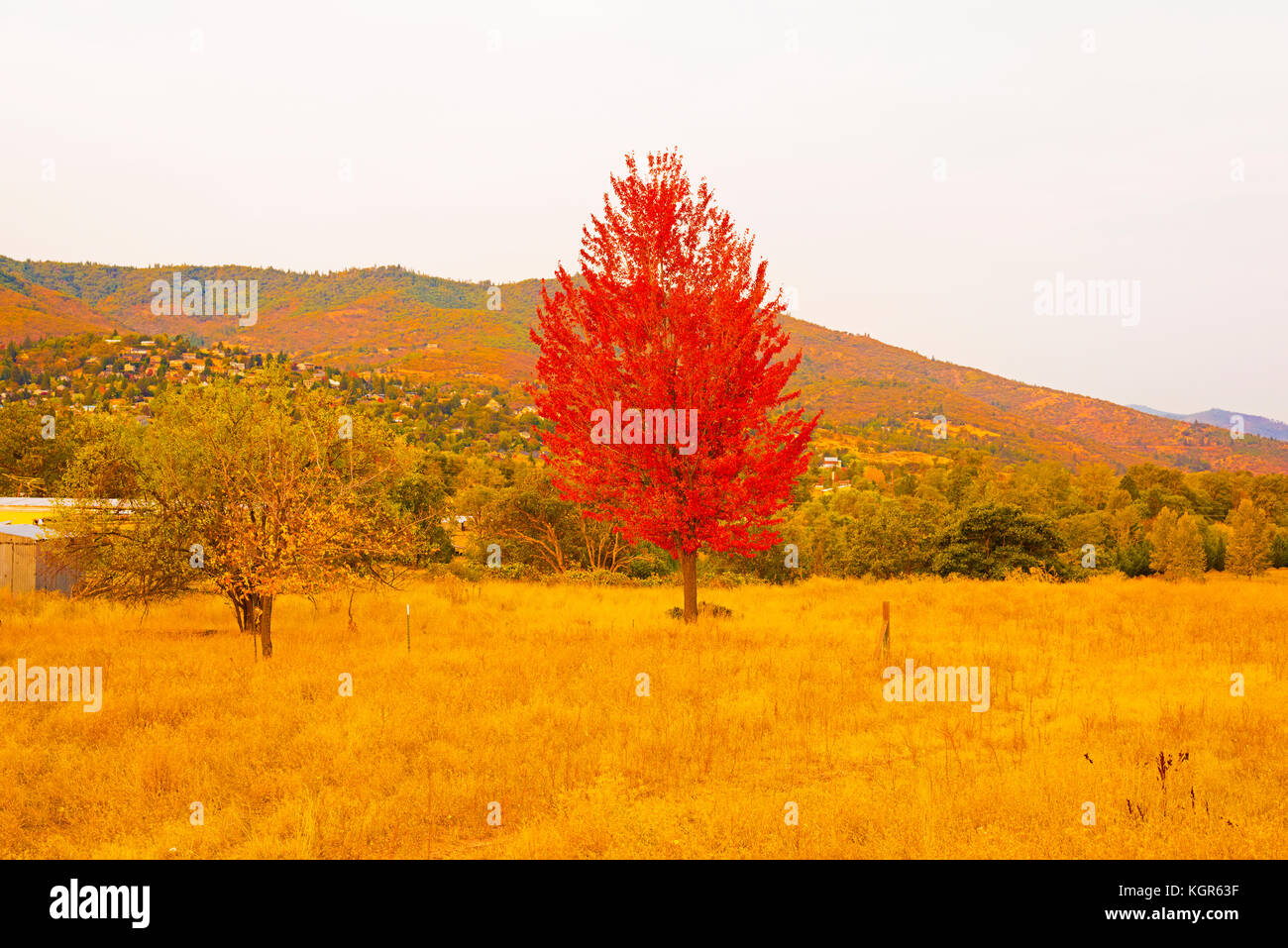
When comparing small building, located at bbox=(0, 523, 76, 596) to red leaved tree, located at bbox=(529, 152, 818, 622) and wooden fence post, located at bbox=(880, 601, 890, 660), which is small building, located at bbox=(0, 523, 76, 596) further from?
wooden fence post, located at bbox=(880, 601, 890, 660)

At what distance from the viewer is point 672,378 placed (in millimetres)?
14961

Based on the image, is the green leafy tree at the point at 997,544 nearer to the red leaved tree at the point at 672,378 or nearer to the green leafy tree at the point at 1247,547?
the red leaved tree at the point at 672,378

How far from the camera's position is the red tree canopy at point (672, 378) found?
48.5 ft

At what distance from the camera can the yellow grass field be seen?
21.6 feet

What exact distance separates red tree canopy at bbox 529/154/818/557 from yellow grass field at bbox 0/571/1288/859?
308 cm

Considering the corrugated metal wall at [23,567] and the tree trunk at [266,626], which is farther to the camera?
the corrugated metal wall at [23,567]

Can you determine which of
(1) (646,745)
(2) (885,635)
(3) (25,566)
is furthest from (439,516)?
(1) (646,745)

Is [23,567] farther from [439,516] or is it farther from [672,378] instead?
[672,378]

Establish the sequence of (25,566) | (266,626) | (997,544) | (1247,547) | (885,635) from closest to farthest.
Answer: (885,635) → (266,626) → (25,566) → (997,544) → (1247,547)

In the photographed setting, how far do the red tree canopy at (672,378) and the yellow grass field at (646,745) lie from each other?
10.1ft

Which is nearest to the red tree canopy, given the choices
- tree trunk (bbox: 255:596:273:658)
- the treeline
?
the treeline

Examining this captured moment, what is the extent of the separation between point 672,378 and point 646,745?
817 centimetres

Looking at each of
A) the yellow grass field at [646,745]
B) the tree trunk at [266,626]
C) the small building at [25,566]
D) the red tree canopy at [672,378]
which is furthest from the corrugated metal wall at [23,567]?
the red tree canopy at [672,378]
